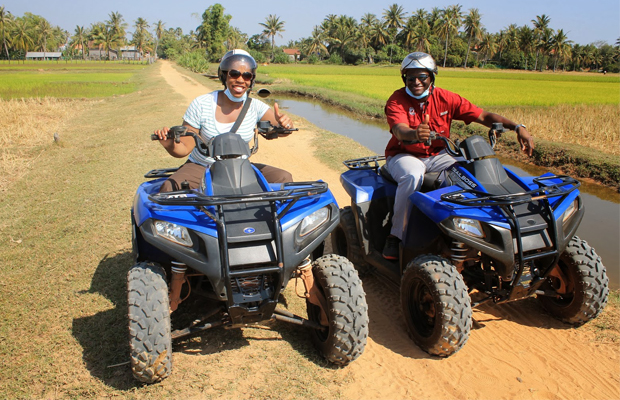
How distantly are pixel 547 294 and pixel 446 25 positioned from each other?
8075 cm

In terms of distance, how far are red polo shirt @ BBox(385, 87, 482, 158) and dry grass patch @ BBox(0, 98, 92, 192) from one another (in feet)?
24.1

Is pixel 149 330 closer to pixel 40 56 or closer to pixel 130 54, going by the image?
pixel 40 56

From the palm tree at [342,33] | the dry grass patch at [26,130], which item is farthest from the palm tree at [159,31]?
the dry grass patch at [26,130]

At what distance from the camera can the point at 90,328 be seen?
12.1 feet

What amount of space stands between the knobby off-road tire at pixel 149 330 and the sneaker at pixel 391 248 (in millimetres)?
2015

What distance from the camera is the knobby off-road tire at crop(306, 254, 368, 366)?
3.04m

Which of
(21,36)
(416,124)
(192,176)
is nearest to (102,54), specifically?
(21,36)

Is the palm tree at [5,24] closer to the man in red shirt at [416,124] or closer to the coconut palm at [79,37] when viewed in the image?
the coconut palm at [79,37]

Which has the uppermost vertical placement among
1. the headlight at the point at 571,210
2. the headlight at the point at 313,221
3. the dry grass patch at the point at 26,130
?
the headlight at the point at 571,210

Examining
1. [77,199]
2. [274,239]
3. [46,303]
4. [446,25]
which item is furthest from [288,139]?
[446,25]

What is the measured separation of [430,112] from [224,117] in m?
1.85

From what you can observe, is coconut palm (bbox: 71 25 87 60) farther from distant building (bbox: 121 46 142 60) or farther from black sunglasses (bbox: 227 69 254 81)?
black sunglasses (bbox: 227 69 254 81)

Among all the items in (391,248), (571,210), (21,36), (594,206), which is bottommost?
(594,206)

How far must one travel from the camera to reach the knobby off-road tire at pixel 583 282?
3539 mm
